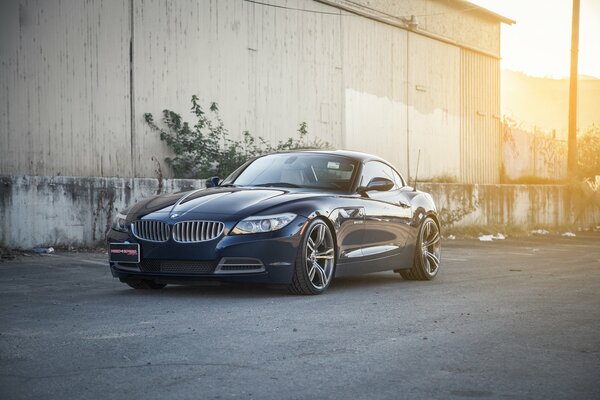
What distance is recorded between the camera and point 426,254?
1073cm

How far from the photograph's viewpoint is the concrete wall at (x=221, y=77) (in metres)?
14.8

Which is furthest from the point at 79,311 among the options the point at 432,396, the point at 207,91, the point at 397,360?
the point at 207,91

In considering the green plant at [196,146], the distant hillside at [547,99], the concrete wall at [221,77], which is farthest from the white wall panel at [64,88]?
the distant hillside at [547,99]

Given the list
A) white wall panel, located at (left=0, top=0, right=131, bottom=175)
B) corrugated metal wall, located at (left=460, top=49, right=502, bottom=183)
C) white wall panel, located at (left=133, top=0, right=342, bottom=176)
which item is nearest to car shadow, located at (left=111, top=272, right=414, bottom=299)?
white wall panel, located at (left=0, top=0, right=131, bottom=175)

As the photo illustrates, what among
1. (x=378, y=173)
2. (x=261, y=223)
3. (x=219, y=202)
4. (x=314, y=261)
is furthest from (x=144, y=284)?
(x=378, y=173)

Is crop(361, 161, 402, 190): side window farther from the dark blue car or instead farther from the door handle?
the door handle

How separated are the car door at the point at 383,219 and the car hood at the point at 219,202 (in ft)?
2.76

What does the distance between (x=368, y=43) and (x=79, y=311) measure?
1746 centimetres

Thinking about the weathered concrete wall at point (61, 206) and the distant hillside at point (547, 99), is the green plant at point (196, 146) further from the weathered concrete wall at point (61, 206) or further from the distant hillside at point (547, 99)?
the distant hillside at point (547, 99)

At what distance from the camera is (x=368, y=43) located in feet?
77.8

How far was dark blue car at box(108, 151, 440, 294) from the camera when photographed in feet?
26.7

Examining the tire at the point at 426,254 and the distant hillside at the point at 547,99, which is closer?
the tire at the point at 426,254

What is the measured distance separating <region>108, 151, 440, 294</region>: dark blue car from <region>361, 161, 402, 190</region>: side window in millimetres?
22

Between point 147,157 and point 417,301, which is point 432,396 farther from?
point 147,157
